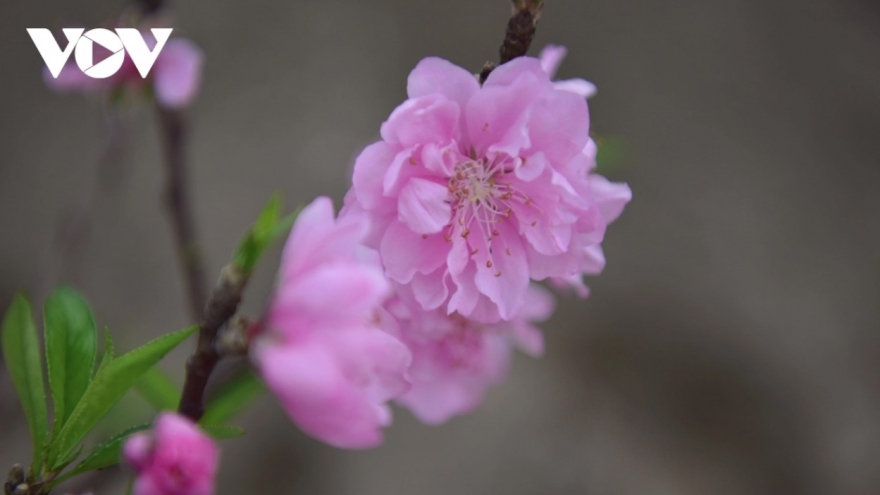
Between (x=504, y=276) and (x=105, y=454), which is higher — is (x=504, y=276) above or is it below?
above

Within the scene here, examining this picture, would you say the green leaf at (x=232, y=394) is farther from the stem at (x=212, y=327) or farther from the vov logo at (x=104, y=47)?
the vov logo at (x=104, y=47)

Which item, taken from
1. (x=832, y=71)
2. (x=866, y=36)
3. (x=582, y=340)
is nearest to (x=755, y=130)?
(x=832, y=71)

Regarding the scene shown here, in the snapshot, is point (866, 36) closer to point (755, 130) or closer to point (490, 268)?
point (755, 130)

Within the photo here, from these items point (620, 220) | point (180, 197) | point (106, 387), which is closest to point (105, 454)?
point (106, 387)

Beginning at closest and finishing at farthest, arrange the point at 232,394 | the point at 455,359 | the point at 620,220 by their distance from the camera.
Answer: the point at 232,394, the point at 455,359, the point at 620,220

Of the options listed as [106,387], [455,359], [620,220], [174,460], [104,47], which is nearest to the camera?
[174,460]

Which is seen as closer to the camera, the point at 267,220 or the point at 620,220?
the point at 267,220

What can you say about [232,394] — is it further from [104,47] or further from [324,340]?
[104,47]
